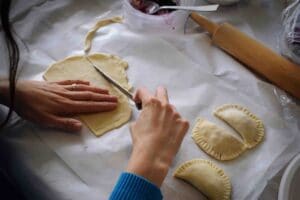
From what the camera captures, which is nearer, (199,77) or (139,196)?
(139,196)

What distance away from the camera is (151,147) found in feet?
1.80

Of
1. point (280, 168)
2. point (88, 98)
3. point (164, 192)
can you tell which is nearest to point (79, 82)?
point (88, 98)

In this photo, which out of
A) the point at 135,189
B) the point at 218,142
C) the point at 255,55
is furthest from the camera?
the point at 255,55

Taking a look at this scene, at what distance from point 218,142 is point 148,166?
0.16m

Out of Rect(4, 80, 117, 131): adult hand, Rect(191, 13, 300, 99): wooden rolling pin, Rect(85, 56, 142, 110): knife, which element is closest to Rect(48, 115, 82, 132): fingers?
Rect(4, 80, 117, 131): adult hand

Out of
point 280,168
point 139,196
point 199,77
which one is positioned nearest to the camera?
point 139,196

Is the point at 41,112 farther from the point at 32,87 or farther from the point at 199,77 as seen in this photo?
the point at 199,77

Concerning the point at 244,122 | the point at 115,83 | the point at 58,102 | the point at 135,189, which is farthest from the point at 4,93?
the point at 244,122

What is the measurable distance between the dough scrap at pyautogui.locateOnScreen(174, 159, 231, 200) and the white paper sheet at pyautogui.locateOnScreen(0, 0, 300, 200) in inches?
0.6

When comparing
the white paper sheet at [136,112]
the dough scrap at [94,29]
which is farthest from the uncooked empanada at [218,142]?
the dough scrap at [94,29]

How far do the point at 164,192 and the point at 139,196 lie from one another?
0.09 m

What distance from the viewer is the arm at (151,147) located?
1.69ft

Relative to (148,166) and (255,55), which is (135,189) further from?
(255,55)

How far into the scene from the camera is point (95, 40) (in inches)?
31.7
